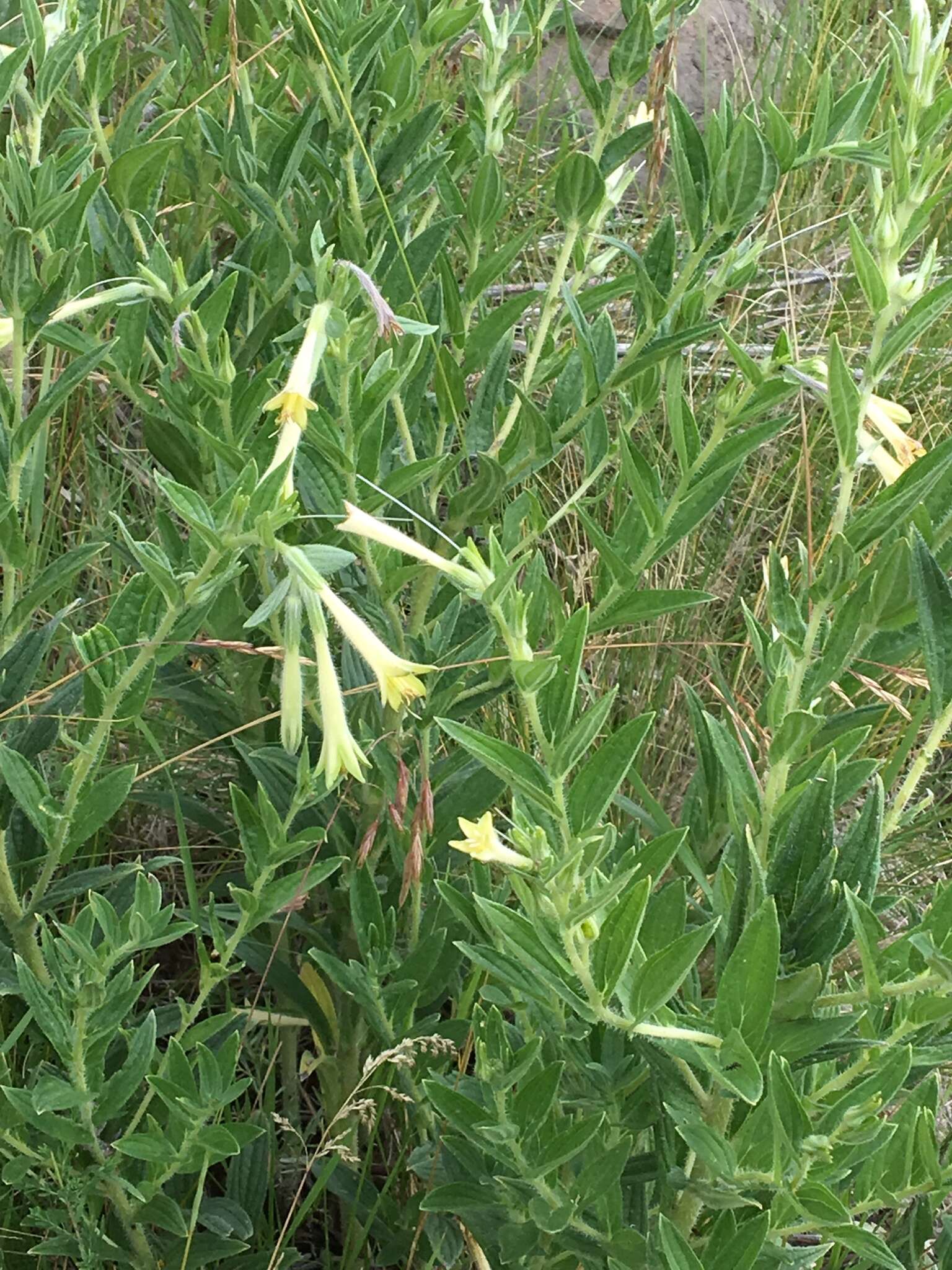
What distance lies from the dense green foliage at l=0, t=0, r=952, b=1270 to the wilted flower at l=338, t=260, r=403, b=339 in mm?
15

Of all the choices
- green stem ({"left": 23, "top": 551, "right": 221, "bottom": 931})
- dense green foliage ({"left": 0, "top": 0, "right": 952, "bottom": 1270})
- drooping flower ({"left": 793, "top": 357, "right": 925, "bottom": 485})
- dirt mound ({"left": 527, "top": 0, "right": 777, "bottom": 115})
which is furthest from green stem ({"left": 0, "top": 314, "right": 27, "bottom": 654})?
dirt mound ({"left": 527, "top": 0, "right": 777, "bottom": 115})

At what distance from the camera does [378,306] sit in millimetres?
1124

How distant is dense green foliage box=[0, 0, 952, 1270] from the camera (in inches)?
38.6

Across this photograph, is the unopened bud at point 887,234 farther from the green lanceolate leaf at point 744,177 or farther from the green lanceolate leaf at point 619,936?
the green lanceolate leaf at point 619,936

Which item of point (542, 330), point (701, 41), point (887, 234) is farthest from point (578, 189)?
point (701, 41)

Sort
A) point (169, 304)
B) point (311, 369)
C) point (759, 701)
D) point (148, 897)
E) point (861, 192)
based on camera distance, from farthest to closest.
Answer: point (861, 192)
point (759, 701)
point (169, 304)
point (148, 897)
point (311, 369)

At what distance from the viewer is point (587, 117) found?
3.62m

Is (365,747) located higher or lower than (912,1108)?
higher

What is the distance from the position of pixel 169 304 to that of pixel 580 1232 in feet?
3.20

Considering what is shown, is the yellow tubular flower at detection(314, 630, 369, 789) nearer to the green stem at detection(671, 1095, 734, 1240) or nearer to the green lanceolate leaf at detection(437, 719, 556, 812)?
the green lanceolate leaf at detection(437, 719, 556, 812)

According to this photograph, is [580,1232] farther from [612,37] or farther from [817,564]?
[612,37]

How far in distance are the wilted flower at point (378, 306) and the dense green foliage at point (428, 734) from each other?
0.05 ft

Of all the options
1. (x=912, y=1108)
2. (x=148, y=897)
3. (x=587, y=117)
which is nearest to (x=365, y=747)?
(x=148, y=897)

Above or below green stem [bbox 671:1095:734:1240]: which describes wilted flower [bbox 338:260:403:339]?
above
